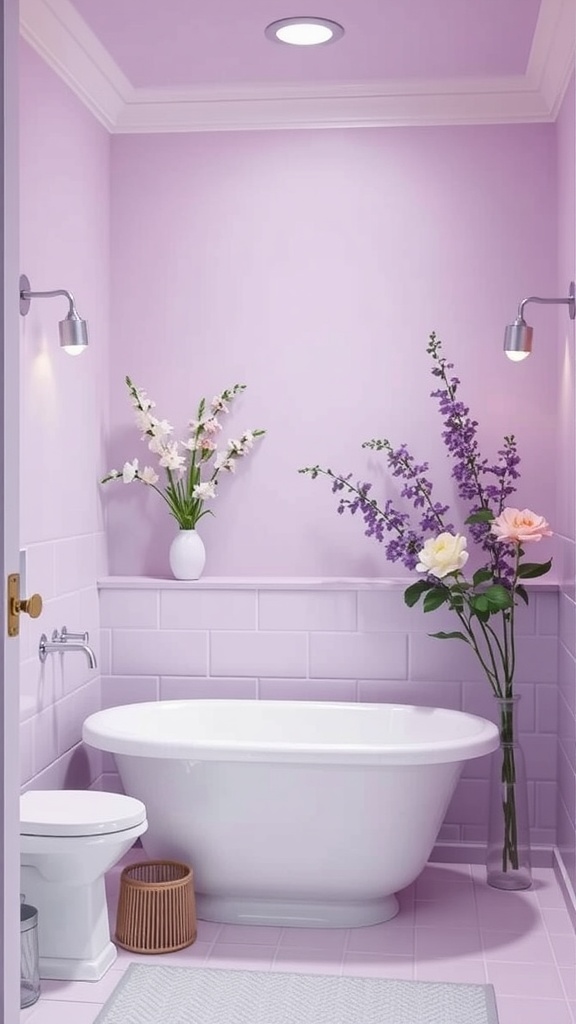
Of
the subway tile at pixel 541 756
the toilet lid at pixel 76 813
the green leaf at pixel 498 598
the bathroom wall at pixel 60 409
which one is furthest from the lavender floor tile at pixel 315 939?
the green leaf at pixel 498 598

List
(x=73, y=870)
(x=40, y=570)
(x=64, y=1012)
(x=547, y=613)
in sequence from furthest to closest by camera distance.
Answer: (x=547, y=613) → (x=40, y=570) → (x=73, y=870) → (x=64, y=1012)

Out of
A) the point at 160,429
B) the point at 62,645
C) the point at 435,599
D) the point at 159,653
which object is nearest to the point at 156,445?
the point at 160,429

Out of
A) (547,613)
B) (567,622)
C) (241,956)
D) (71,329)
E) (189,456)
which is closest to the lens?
(241,956)

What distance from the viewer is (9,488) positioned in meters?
2.11

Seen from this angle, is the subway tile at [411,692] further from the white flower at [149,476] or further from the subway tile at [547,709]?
the white flower at [149,476]

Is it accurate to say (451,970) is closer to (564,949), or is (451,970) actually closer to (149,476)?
(564,949)

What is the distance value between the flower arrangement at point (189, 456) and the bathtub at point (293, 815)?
93 cm

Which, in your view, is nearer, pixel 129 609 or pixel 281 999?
pixel 281 999

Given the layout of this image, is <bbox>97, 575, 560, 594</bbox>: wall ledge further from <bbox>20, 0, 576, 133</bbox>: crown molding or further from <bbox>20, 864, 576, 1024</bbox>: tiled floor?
<bbox>20, 0, 576, 133</bbox>: crown molding

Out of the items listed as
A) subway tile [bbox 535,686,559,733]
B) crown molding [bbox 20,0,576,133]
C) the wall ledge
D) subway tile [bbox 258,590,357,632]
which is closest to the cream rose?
the wall ledge

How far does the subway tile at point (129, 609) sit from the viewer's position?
4.48 m

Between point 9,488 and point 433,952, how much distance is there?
2.18m

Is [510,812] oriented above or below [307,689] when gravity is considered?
below

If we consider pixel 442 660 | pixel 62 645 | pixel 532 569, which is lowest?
pixel 442 660
